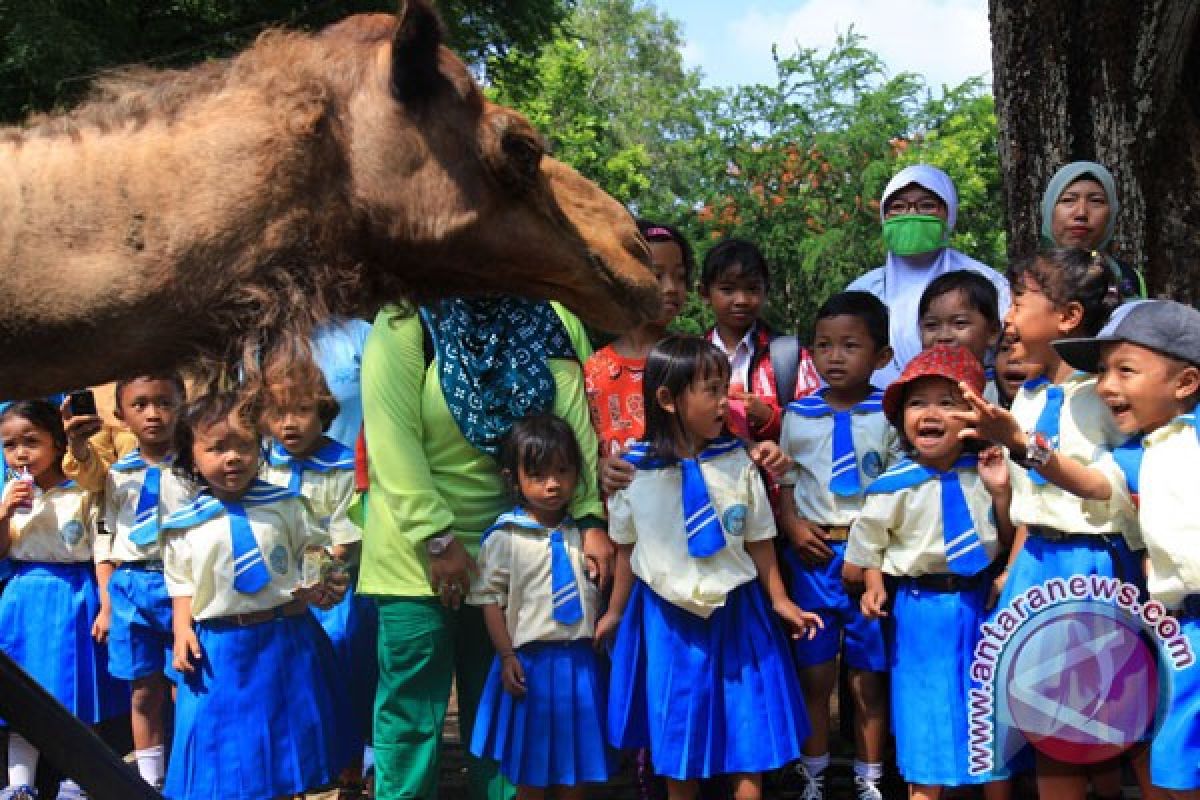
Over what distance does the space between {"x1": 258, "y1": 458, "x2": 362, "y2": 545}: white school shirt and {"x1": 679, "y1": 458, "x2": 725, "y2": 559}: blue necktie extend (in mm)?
1636

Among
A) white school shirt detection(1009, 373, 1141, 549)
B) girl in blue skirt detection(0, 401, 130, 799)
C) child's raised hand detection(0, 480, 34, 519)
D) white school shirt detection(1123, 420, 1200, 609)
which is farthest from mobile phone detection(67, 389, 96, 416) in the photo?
white school shirt detection(1123, 420, 1200, 609)

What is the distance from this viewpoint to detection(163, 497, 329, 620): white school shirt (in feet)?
15.9

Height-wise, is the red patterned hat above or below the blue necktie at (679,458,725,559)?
above

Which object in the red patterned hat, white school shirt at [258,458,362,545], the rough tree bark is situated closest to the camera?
the red patterned hat

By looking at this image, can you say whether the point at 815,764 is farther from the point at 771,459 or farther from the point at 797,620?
the point at 771,459

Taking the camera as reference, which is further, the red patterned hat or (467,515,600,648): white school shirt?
(467,515,600,648): white school shirt

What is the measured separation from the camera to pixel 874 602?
186 inches

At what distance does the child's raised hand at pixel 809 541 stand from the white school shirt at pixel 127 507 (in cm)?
248

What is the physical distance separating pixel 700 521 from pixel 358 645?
1834 millimetres

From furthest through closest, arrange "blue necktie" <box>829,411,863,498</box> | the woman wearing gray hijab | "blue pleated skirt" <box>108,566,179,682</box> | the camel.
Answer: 1. "blue pleated skirt" <box>108,566,179,682</box>
2. the woman wearing gray hijab
3. "blue necktie" <box>829,411,863,498</box>
4. the camel

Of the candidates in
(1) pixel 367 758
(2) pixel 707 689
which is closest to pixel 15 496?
(1) pixel 367 758

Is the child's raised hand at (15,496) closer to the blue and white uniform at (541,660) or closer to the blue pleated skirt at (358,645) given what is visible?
the blue pleated skirt at (358,645)

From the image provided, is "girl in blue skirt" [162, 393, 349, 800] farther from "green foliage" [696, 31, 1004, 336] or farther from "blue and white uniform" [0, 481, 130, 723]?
"green foliage" [696, 31, 1004, 336]

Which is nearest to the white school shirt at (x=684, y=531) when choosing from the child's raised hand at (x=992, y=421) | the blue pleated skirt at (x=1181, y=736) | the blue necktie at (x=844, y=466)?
the blue necktie at (x=844, y=466)
